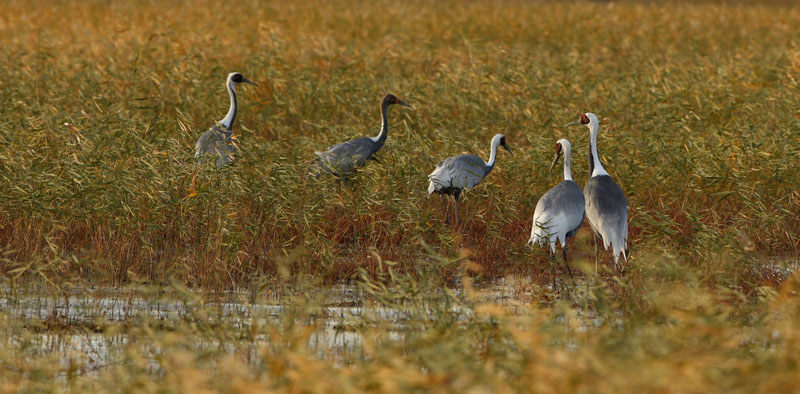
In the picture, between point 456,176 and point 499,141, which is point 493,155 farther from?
point 456,176

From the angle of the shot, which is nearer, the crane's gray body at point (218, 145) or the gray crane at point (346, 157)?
the crane's gray body at point (218, 145)

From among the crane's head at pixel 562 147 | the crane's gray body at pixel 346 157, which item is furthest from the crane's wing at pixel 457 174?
the crane's gray body at pixel 346 157

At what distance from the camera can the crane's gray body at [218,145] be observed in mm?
8812

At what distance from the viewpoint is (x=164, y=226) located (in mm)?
7695

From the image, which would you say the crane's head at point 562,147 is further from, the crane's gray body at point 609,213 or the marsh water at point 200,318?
the marsh water at point 200,318

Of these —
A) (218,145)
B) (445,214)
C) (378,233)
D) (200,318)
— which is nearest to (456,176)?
(445,214)

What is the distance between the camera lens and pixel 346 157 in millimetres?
9398

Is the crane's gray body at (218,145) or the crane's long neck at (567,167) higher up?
the crane's gray body at (218,145)

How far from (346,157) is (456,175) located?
1.19 m

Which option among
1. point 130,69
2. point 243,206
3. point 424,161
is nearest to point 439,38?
point 130,69

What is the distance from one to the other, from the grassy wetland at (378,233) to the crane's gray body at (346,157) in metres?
0.16

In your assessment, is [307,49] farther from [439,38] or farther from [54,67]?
[439,38]

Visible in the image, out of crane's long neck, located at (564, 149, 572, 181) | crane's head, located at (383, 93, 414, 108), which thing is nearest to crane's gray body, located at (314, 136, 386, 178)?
crane's head, located at (383, 93, 414, 108)

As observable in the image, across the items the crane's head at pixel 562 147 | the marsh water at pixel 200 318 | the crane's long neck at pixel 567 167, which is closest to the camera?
the marsh water at pixel 200 318
